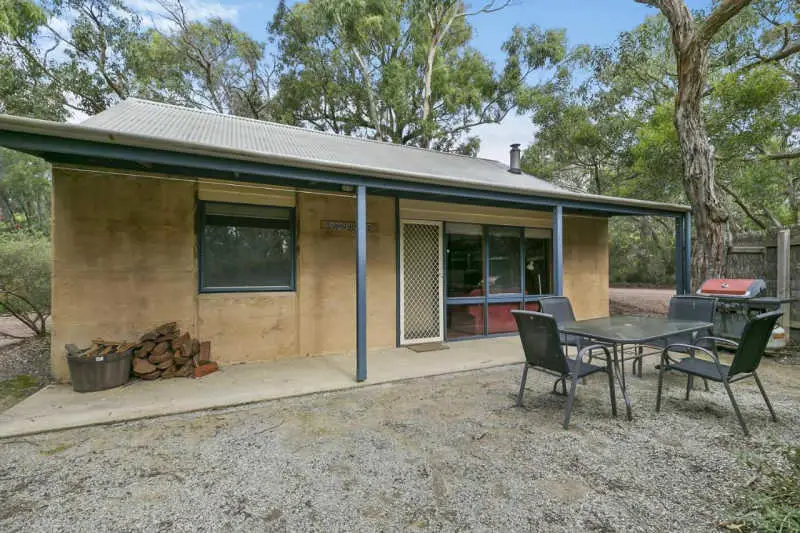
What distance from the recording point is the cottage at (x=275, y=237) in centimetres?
379

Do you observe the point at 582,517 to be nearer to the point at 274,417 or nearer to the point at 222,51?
the point at 274,417

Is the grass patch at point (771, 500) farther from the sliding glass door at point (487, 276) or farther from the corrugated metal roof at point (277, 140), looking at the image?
the sliding glass door at point (487, 276)

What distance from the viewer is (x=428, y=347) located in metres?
5.49

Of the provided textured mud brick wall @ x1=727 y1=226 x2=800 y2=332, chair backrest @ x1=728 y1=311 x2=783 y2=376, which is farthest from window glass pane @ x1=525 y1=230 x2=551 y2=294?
chair backrest @ x1=728 y1=311 x2=783 y2=376

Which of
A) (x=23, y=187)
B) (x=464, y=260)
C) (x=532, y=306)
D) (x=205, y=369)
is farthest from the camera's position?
(x=23, y=187)

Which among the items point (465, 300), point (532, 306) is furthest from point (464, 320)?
point (532, 306)

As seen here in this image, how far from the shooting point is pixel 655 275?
18.5 meters

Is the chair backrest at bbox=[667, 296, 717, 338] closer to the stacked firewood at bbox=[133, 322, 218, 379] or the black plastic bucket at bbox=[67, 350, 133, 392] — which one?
the stacked firewood at bbox=[133, 322, 218, 379]

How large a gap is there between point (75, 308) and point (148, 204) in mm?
1349

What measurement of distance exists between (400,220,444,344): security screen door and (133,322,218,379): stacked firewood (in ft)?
9.20

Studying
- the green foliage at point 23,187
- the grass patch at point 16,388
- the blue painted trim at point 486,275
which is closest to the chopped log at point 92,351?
the grass patch at point 16,388

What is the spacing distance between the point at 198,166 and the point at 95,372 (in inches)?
90.9

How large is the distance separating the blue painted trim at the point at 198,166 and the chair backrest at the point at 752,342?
290 centimetres

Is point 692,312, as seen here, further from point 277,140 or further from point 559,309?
point 277,140
